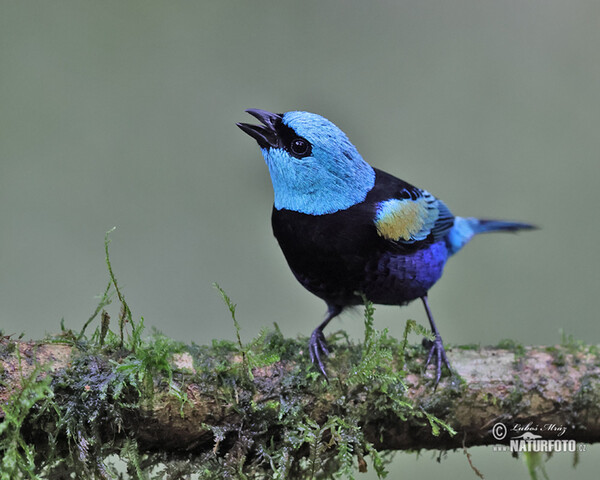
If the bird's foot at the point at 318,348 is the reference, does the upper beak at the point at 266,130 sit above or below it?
above

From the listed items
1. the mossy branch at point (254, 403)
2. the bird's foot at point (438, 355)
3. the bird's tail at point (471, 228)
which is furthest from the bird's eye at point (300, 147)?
the bird's tail at point (471, 228)

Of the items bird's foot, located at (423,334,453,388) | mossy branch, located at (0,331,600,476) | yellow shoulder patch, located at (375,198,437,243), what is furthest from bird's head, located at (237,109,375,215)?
bird's foot, located at (423,334,453,388)

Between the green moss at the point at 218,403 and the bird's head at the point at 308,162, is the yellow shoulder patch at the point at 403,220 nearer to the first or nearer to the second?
the bird's head at the point at 308,162

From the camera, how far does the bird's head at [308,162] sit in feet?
10.3

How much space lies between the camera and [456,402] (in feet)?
9.66

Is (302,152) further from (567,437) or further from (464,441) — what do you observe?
(567,437)

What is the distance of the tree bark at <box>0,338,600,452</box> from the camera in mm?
2594

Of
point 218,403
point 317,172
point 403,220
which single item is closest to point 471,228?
point 403,220

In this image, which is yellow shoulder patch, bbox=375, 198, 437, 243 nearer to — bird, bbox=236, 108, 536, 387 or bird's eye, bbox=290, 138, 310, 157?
bird, bbox=236, 108, 536, 387

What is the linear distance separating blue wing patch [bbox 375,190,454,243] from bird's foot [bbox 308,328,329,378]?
0.62 meters

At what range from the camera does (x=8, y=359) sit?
240 centimetres

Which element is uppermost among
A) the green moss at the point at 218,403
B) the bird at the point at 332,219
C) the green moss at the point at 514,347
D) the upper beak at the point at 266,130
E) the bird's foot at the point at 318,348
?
the upper beak at the point at 266,130

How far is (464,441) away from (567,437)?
558mm

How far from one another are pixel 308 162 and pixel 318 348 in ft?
3.10
